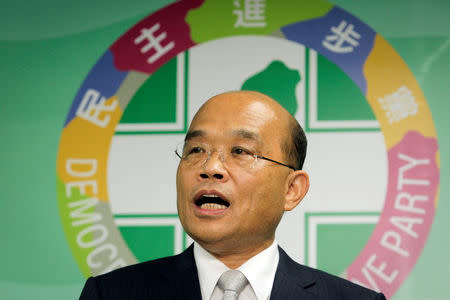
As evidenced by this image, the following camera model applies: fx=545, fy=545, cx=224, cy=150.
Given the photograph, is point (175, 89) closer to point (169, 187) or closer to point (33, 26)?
point (169, 187)

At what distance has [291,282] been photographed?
4.35ft

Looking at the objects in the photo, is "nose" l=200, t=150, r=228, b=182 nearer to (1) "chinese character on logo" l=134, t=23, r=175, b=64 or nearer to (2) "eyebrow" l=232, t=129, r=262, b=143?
(2) "eyebrow" l=232, t=129, r=262, b=143

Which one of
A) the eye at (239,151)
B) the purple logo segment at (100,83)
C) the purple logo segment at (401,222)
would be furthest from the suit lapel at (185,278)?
the purple logo segment at (100,83)

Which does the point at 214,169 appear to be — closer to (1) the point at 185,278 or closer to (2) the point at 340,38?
(1) the point at 185,278

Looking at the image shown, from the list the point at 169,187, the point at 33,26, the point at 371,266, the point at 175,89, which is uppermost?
the point at 33,26

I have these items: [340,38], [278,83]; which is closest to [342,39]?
[340,38]

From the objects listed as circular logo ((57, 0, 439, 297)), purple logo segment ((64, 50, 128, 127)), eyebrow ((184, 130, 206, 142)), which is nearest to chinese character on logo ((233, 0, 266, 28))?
circular logo ((57, 0, 439, 297))

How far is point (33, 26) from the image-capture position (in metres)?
2.52

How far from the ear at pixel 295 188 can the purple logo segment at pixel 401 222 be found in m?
0.99

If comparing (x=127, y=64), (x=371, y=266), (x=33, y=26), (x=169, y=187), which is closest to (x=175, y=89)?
(x=127, y=64)

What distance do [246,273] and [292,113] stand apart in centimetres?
119

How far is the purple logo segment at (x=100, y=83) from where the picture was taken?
2.44 metres

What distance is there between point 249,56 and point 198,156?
1215mm

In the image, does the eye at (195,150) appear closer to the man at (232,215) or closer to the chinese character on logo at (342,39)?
the man at (232,215)
